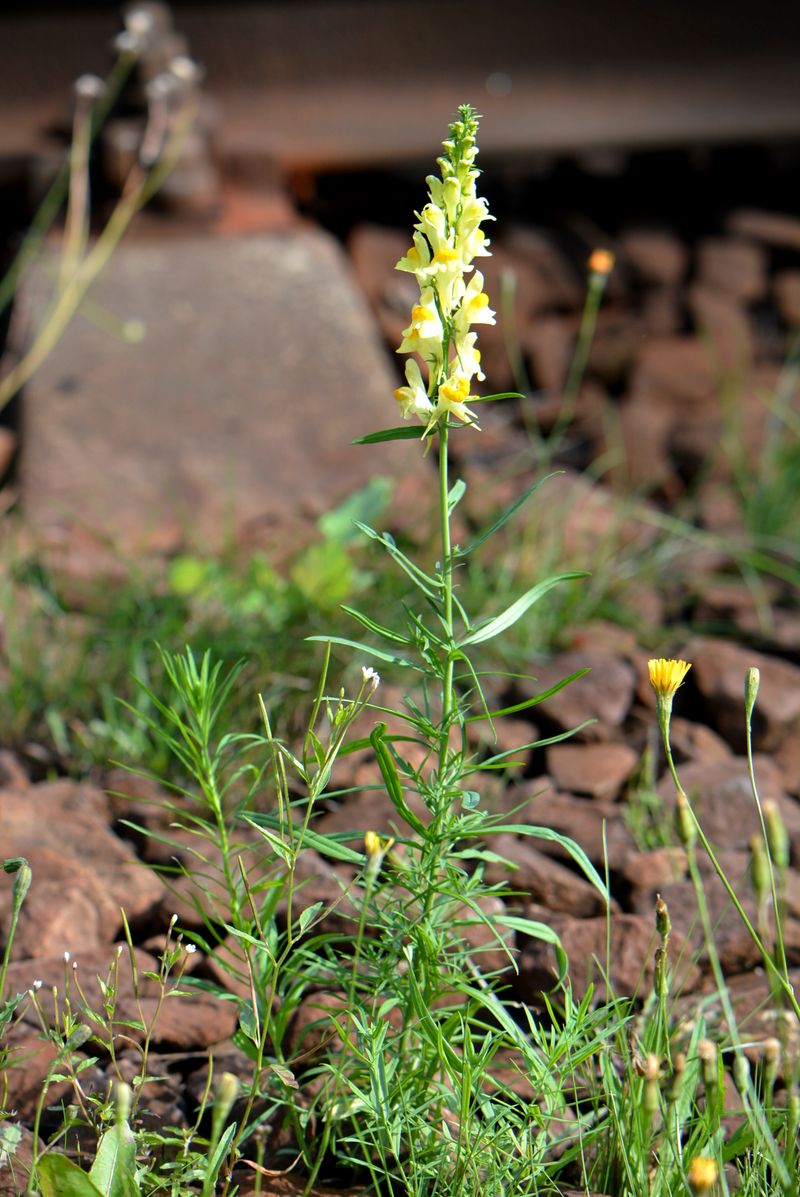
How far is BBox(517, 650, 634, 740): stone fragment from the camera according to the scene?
2312 millimetres

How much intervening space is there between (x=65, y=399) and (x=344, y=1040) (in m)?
2.18

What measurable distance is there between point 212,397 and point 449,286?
1980mm

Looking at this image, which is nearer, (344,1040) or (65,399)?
(344,1040)

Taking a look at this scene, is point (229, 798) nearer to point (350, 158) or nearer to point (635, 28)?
point (350, 158)

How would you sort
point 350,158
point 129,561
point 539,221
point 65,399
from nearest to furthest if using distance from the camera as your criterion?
point 129,561 < point 65,399 < point 350,158 < point 539,221

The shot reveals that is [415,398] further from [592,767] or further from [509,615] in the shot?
[592,767]

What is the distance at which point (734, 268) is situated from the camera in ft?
13.2

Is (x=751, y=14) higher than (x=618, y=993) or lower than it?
higher

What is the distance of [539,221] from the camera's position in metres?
4.19

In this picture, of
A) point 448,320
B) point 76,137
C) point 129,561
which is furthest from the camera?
point 76,137

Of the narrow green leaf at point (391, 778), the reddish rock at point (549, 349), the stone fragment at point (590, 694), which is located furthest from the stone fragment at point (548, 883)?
the reddish rock at point (549, 349)

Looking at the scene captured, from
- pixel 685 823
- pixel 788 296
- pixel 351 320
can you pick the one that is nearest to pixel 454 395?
pixel 685 823

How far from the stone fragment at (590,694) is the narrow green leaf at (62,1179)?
119 centimetres

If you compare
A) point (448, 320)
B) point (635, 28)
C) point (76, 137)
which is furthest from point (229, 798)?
point (635, 28)
